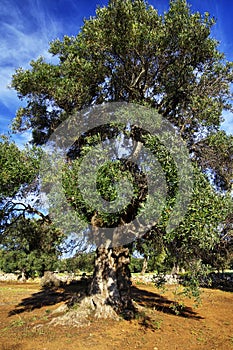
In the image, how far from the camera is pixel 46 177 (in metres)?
13.4

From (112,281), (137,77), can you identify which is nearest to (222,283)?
(112,281)

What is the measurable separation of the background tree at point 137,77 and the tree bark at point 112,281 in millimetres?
53

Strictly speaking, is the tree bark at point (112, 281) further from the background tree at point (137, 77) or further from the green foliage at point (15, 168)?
the green foliage at point (15, 168)

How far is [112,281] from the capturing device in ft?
52.5

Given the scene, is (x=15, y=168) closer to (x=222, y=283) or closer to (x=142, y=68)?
(x=142, y=68)

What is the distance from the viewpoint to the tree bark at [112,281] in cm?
1562

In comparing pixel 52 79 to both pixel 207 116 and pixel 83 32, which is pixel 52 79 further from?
pixel 207 116

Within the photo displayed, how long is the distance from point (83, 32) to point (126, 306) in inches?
638

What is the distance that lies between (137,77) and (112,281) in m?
11.9

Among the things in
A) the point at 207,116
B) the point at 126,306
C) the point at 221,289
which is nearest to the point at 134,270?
the point at 221,289

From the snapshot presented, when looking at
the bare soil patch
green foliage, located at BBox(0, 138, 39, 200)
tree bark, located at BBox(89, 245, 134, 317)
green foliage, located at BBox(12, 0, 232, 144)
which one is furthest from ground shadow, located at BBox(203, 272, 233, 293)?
green foliage, located at BBox(0, 138, 39, 200)

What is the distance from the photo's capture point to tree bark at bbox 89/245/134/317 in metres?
15.6

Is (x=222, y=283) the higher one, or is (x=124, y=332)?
(x=222, y=283)

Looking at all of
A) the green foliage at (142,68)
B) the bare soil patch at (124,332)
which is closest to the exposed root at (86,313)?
the bare soil patch at (124,332)
